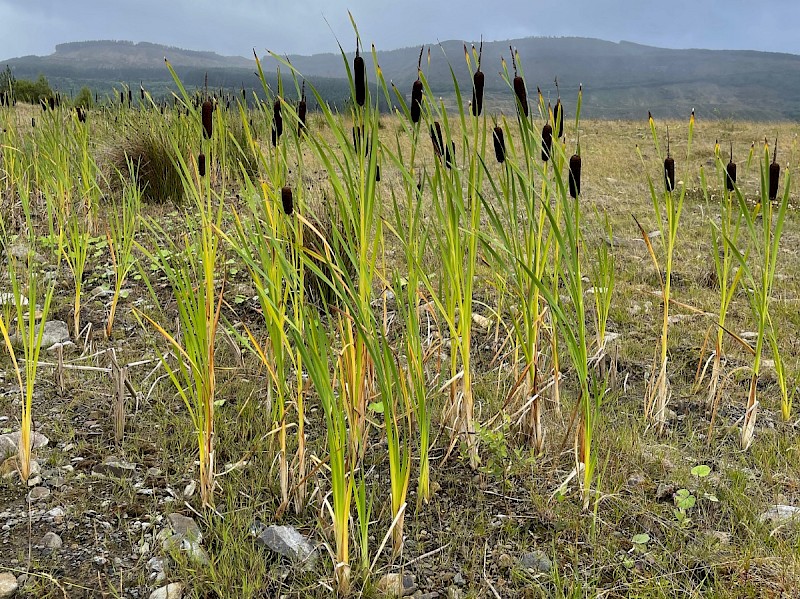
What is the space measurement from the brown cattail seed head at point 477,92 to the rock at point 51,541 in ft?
4.93

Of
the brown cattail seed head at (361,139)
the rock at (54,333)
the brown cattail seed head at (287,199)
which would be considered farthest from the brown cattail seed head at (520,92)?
the rock at (54,333)

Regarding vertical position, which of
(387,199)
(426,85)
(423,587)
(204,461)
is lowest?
(423,587)

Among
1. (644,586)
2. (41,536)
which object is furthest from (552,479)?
(41,536)

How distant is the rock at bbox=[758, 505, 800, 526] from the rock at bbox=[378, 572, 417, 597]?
96cm

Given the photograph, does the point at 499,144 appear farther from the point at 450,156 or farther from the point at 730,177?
the point at 730,177

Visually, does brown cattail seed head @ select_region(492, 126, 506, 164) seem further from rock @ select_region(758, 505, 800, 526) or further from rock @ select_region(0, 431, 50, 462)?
rock @ select_region(0, 431, 50, 462)

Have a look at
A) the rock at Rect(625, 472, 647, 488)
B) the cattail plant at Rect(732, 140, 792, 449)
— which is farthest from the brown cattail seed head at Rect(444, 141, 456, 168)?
the rock at Rect(625, 472, 647, 488)

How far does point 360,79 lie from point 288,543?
1127 mm

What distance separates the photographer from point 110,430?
2070 mm

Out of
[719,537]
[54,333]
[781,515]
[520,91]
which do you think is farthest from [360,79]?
[54,333]

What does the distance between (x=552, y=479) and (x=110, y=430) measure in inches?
57.6

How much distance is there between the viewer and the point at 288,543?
1531 mm

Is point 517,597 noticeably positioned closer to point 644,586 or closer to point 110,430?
point 644,586

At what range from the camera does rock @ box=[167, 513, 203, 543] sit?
156cm
